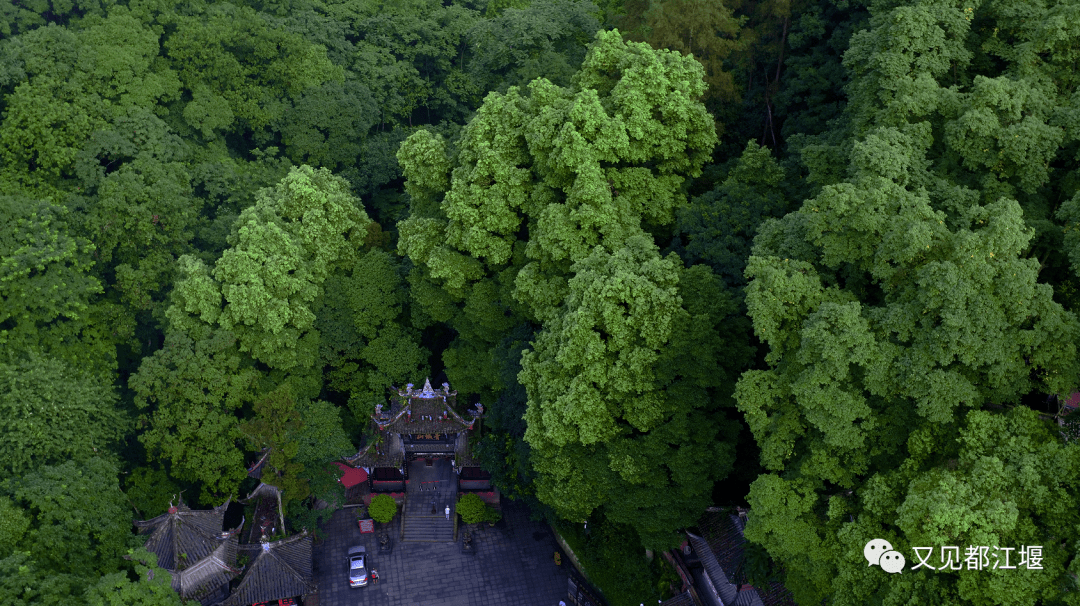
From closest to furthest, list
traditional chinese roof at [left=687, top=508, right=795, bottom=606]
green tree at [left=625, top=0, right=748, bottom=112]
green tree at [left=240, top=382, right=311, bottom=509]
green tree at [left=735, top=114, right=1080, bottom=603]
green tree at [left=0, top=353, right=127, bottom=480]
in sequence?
1. green tree at [left=735, top=114, right=1080, bottom=603]
2. traditional chinese roof at [left=687, top=508, right=795, bottom=606]
3. green tree at [left=0, top=353, right=127, bottom=480]
4. green tree at [left=240, top=382, right=311, bottom=509]
5. green tree at [left=625, top=0, right=748, bottom=112]

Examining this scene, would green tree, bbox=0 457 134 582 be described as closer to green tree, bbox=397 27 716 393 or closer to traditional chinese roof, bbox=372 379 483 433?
traditional chinese roof, bbox=372 379 483 433

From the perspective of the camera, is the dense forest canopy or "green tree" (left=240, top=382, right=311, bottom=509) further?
"green tree" (left=240, top=382, right=311, bottom=509)

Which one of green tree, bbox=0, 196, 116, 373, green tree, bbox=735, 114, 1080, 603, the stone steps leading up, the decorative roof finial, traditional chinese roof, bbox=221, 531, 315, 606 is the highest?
green tree, bbox=735, 114, 1080, 603

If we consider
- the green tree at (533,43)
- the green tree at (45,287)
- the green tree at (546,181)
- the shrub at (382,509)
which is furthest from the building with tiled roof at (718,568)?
the green tree at (45,287)

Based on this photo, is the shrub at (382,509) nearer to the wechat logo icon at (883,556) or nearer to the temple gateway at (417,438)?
the temple gateway at (417,438)

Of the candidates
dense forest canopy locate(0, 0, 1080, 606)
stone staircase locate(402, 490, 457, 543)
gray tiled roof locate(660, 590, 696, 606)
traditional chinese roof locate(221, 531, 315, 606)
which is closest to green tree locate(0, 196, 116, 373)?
Result: dense forest canopy locate(0, 0, 1080, 606)

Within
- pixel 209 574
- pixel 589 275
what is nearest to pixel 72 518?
pixel 209 574

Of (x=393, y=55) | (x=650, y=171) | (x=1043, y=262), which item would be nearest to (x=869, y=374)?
(x=1043, y=262)

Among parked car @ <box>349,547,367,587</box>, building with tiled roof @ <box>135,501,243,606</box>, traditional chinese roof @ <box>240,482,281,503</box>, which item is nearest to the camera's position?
building with tiled roof @ <box>135,501,243,606</box>

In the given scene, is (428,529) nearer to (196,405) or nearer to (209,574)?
(209,574)
